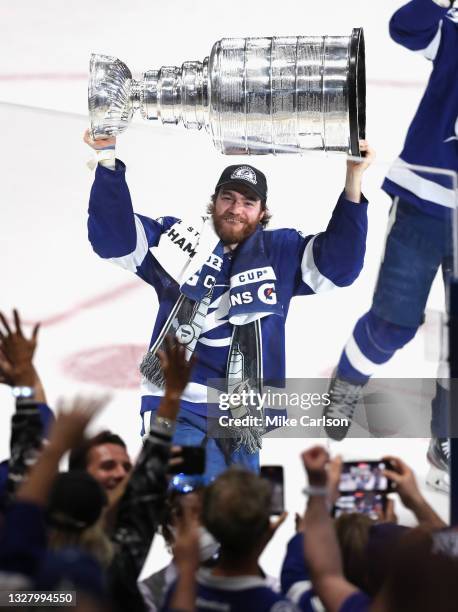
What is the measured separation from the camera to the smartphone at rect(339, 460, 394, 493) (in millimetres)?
1978

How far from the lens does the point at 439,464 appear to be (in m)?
2.04

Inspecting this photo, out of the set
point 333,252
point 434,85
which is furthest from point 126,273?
point 434,85

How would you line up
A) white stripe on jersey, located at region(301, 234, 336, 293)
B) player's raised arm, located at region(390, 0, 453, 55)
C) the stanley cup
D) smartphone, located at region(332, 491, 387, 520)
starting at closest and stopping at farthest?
1. smartphone, located at region(332, 491, 387, 520)
2. white stripe on jersey, located at region(301, 234, 336, 293)
3. the stanley cup
4. player's raised arm, located at region(390, 0, 453, 55)

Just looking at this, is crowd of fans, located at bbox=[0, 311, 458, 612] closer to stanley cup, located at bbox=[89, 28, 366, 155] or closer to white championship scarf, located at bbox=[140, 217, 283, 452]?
white championship scarf, located at bbox=[140, 217, 283, 452]

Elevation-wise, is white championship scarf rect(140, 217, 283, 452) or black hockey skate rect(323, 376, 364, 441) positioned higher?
white championship scarf rect(140, 217, 283, 452)

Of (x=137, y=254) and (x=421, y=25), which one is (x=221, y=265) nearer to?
(x=137, y=254)

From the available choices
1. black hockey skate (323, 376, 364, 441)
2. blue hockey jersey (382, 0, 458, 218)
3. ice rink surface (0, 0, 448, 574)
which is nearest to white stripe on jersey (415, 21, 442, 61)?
blue hockey jersey (382, 0, 458, 218)

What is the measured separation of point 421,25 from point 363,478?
161 centimetres

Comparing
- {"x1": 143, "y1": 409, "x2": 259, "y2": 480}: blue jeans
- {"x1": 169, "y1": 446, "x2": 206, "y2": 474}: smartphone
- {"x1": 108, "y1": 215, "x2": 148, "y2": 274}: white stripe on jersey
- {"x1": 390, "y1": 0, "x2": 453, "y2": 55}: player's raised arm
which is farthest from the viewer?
{"x1": 390, "y1": 0, "x2": 453, "y2": 55}: player's raised arm

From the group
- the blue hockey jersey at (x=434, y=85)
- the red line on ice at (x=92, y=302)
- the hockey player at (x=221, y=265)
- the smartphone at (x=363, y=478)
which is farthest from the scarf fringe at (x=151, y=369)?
the blue hockey jersey at (x=434, y=85)

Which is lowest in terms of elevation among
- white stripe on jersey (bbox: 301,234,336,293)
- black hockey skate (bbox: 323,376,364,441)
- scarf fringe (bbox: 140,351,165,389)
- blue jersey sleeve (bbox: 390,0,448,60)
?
black hockey skate (bbox: 323,376,364,441)

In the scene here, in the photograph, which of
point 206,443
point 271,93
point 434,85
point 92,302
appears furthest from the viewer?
point 434,85

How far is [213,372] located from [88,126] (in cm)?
55

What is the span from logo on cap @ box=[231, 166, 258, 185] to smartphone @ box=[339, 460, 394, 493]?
2.05 ft
